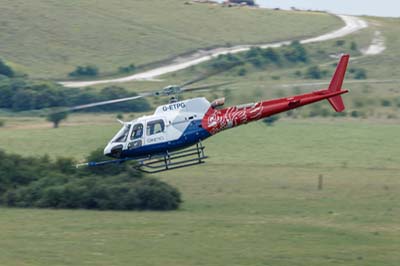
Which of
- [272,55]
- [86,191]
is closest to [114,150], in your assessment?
[86,191]

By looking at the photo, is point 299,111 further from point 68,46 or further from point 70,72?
point 68,46

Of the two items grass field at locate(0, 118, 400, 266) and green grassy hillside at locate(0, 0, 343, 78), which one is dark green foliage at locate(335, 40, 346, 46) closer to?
green grassy hillside at locate(0, 0, 343, 78)

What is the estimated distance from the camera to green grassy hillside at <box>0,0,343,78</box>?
104500mm

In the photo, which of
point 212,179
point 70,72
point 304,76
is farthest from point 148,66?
point 212,179

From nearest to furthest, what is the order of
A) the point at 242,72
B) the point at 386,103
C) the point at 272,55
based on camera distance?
the point at 386,103 → the point at 242,72 → the point at 272,55

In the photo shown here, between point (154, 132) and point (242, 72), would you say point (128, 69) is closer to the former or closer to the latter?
point (242, 72)

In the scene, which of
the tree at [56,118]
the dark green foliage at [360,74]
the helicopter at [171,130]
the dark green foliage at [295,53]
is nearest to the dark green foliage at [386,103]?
the dark green foliage at [360,74]

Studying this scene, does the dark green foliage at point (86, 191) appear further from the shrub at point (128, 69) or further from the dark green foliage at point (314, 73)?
the shrub at point (128, 69)

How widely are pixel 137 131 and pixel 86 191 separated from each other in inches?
137

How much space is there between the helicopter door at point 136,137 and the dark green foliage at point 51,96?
37949 mm

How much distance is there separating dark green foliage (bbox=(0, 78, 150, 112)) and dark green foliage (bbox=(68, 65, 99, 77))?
15437 mm

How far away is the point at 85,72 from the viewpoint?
9600 cm

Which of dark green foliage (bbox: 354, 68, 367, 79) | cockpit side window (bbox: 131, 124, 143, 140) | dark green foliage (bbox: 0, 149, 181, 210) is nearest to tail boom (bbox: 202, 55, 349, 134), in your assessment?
cockpit side window (bbox: 131, 124, 143, 140)

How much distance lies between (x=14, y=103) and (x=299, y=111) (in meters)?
19.6
